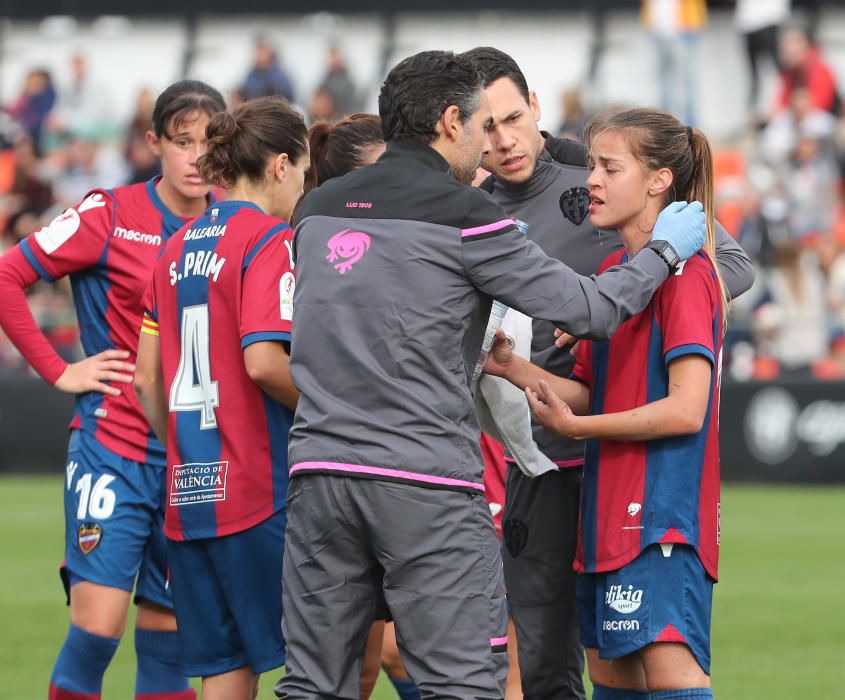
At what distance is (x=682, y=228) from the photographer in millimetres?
4402

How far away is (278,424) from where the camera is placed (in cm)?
484

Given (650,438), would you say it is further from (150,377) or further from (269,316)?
(150,377)

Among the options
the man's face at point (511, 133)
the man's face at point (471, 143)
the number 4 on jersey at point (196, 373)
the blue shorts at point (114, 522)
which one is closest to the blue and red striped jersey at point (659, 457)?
the man's face at point (471, 143)

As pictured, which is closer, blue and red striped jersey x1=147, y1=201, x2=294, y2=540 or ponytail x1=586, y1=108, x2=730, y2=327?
ponytail x1=586, y1=108, x2=730, y2=327

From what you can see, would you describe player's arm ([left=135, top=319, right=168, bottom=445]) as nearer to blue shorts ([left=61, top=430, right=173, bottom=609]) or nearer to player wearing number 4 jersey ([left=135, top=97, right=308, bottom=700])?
player wearing number 4 jersey ([left=135, top=97, right=308, bottom=700])

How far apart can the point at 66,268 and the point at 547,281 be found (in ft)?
7.87

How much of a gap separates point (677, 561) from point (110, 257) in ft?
8.51

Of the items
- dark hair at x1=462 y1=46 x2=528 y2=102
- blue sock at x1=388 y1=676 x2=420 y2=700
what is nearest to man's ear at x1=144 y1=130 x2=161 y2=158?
dark hair at x1=462 y1=46 x2=528 y2=102

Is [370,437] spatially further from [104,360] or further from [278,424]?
[104,360]

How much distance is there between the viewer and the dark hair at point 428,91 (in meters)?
4.22

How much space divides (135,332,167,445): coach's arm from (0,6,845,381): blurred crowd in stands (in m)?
9.82

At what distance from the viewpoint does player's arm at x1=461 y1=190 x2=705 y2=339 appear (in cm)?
415

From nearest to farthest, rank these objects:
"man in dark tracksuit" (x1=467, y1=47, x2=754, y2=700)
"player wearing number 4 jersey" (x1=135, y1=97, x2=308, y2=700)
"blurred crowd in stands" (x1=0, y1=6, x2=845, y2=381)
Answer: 1. "player wearing number 4 jersey" (x1=135, y1=97, x2=308, y2=700)
2. "man in dark tracksuit" (x1=467, y1=47, x2=754, y2=700)
3. "blurred crowd in stands" (x1=0, y1=6, x2=845, y2=381)

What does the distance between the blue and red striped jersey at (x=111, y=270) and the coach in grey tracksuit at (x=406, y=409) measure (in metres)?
1.78
